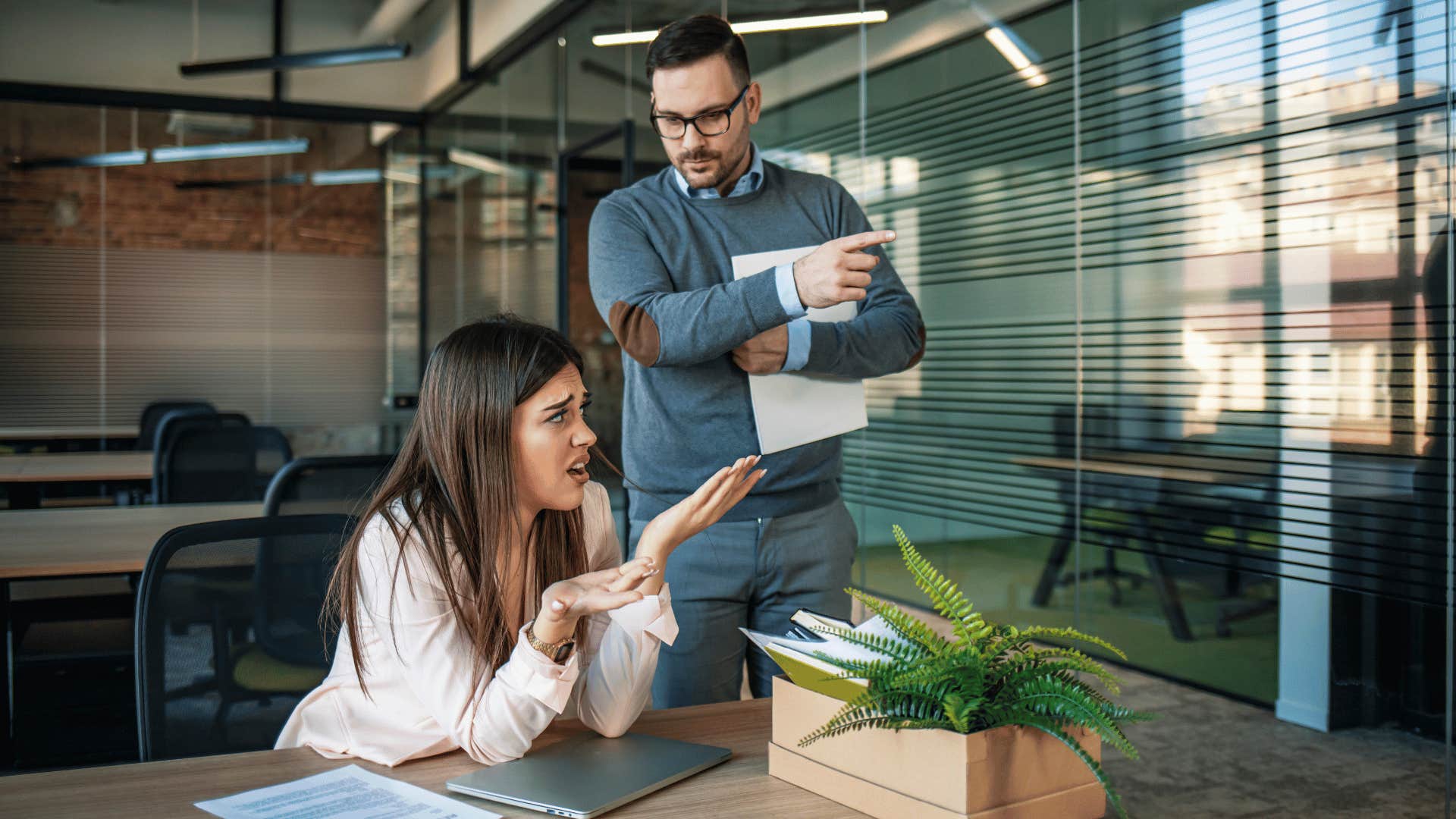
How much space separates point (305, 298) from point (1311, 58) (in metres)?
7.76

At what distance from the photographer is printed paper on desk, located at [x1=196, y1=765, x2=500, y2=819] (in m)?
1.16

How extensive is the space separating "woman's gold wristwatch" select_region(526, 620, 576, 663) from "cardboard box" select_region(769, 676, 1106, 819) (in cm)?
29

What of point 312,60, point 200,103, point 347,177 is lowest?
point 347,177

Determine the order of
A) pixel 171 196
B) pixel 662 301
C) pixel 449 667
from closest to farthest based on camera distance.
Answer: pixel 449 667
pixel 662 301
pixel 171 196

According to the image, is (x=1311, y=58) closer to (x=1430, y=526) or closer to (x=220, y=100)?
(x=1430, y=526)

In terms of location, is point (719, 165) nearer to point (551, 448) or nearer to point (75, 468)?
point (551, 448)

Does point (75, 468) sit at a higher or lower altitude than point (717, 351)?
lower

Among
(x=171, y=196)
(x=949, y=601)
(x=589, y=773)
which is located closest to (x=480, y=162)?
(x=171, y=196)

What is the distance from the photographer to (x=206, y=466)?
174 inches

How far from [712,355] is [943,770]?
0.85 metres

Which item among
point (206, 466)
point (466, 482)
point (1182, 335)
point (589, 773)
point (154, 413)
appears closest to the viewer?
point (589, 773)

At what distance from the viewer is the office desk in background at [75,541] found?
2748mm

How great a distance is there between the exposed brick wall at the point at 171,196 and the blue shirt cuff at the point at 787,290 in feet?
25.9

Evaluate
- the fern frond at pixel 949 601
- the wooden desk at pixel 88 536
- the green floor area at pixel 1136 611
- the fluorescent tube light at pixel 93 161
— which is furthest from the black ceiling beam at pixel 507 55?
the fern frond at pixel 949 601
